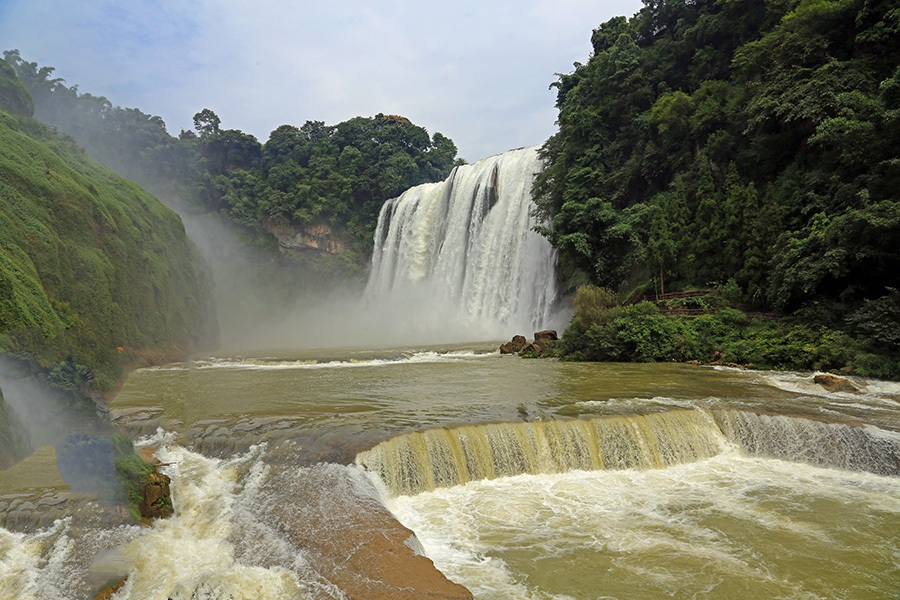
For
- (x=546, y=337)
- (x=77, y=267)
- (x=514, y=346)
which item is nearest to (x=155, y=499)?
(x=77, y=267)

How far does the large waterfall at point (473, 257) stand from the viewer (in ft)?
92.1

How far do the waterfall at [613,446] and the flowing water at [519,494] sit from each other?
29 mm

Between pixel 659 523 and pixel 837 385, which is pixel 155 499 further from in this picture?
pixel 837 385

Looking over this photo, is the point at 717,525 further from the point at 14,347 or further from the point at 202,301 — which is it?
the point at 202,301

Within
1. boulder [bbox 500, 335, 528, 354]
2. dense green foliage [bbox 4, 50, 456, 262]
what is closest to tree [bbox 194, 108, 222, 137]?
dense green foliage [bbox 4, 50, 456, 262]

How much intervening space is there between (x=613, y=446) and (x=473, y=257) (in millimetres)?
24107

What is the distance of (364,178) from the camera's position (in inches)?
2018

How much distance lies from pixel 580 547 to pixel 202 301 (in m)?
28.6

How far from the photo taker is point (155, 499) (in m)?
5.61

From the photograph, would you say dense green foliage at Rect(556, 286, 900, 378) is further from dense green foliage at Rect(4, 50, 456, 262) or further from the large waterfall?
dense green foliage at Rect(4, 50, 456, 262)

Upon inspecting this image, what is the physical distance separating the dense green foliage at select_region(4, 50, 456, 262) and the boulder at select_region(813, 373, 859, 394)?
42.5 m

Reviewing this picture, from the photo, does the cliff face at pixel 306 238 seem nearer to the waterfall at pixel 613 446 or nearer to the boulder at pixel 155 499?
the waterfall at pixel 613 446

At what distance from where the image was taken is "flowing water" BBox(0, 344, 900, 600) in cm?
466

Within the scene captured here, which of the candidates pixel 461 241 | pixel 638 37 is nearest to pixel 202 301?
pixel 461 241
